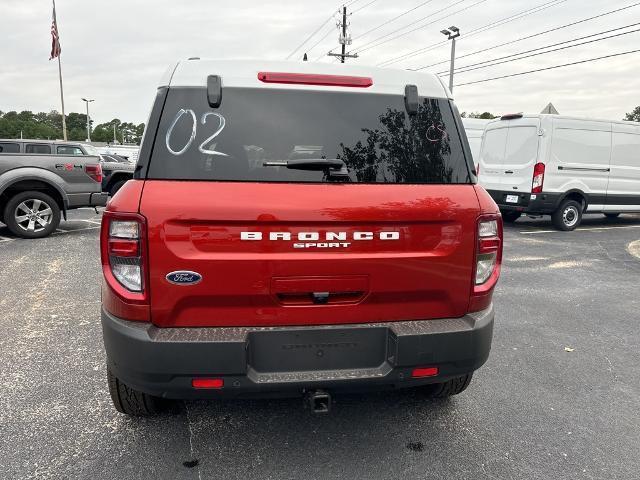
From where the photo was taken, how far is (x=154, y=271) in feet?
6.66

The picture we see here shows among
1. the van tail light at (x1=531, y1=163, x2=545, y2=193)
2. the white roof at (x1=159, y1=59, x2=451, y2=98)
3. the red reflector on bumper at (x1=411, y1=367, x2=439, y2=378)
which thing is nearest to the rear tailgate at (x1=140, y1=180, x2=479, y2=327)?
the red reflector on bumper at (x1=411, y1=367, x2=439, y2=378)

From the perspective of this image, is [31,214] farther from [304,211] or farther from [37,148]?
[304,211]

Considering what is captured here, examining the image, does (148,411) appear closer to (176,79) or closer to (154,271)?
(154,271)

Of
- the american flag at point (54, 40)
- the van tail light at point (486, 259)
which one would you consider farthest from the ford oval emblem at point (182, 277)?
the american flag at point (54, 40)

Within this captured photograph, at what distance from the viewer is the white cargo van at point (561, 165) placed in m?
10.3

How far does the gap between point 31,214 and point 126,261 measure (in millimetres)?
7910

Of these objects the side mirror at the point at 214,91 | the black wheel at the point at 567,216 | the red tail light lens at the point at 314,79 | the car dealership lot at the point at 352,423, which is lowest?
the car dealership lot at the point at 352,423

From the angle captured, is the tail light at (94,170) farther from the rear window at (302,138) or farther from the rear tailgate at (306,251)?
the rear tailgate at (306,251)

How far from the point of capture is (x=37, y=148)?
29.6 feet

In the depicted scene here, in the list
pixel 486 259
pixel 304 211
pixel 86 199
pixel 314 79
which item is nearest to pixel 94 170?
pixel 86 199

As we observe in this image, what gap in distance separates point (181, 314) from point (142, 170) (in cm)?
66

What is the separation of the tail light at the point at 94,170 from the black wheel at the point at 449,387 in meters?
8.28

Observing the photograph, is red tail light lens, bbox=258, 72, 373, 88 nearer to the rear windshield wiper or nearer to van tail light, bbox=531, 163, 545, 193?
the rear windshield wiper

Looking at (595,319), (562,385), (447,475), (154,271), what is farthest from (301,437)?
(595,319)
